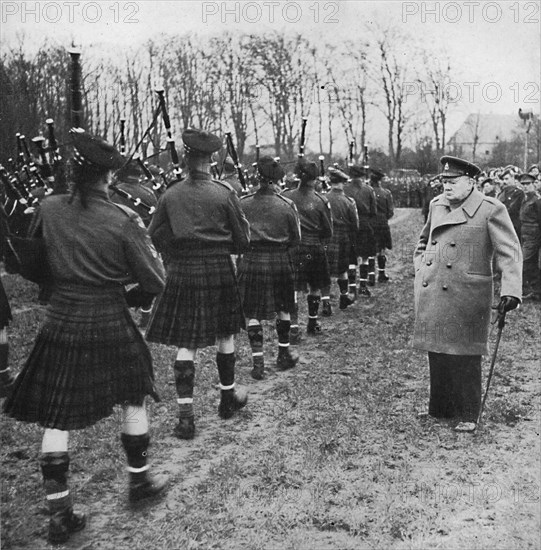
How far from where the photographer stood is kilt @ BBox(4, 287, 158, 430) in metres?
3.35

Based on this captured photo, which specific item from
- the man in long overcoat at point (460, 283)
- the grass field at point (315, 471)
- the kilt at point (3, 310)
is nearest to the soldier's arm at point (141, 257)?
the grass field at point (315, 471)

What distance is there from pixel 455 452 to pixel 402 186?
3480cm

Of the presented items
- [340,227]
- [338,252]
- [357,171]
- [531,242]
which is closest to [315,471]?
[338,252]

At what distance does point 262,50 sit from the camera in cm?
3002

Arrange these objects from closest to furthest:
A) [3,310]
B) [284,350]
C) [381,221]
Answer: [3,310]
[284,350]
[381,221]

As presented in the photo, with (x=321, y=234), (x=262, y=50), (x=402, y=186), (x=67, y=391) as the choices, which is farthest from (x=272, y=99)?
(x=67, y=391)

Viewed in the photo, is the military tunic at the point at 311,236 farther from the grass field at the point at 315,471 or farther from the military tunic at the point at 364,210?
the military tunic at the point at 364,210

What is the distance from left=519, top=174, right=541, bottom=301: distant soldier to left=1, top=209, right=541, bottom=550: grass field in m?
4.27

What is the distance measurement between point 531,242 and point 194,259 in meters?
7.31

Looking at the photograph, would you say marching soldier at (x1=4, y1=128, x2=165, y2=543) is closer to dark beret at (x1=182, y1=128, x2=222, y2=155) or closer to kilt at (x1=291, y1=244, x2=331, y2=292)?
dark beret at (x1=182, y1=128, x2=222, y2=155)

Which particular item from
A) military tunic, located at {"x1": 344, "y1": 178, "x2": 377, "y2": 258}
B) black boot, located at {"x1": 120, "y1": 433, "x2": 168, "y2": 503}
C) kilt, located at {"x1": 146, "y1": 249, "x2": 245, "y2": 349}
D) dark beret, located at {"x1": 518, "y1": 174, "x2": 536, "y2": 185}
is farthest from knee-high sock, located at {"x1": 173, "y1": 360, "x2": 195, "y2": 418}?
dark beret, located at {"x1": 518, "y1": 174, "x2": 536, "y2": 185}

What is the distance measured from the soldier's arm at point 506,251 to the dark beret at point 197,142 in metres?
2.06

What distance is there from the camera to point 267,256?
250 inches

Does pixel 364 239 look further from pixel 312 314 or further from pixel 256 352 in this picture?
pixel 256 352
